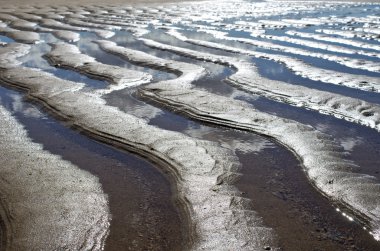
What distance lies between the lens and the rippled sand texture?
432 cm

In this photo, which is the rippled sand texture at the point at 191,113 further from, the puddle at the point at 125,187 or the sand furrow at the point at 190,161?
the puddle at the point at 125,187

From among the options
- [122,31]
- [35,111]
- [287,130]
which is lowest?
[122,31]

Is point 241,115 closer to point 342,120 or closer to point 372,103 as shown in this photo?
point 342,120

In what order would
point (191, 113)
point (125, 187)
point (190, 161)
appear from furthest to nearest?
point (191, 113), point (190, 161), point (125, 187)

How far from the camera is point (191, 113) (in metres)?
7.59

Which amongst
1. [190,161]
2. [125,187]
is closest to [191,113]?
[190,161]

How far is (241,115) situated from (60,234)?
3.98 metres

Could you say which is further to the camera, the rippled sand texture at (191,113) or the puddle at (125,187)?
the rippled sand texture at (191,113)

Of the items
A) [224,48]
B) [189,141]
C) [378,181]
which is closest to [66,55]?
[224,48]

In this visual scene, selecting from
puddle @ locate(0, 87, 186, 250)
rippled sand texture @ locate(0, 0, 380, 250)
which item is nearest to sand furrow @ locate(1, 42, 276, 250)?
rippled sand texture @ locate(0, 0, 380, 250)

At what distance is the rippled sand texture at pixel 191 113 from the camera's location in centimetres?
432

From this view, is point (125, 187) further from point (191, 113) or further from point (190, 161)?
point (191, 113)

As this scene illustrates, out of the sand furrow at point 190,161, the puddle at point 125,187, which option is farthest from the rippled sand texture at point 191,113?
the puddle at point 125,187

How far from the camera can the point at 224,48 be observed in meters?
14.6
